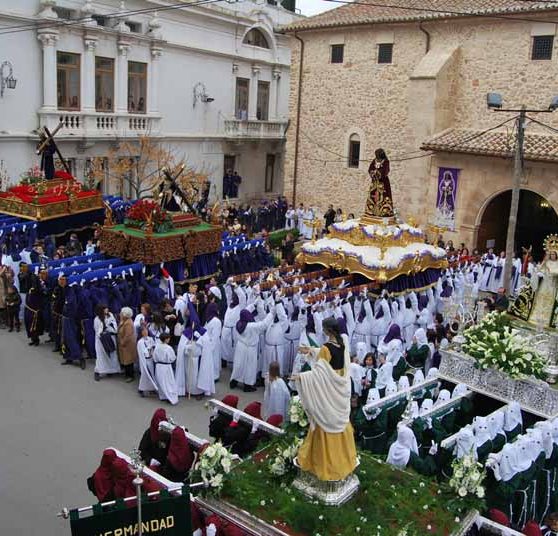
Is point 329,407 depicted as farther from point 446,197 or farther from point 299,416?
point 446,197

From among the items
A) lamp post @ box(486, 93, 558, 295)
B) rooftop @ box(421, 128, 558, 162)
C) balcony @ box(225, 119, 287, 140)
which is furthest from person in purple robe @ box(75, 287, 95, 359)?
balcony @ box(225, 119, 287, 140)

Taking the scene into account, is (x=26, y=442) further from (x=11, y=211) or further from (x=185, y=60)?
(x=185, y=60)

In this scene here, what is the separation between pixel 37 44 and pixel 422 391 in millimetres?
19411

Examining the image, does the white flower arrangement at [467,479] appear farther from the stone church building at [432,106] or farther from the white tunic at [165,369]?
the stone church building at [432,106]

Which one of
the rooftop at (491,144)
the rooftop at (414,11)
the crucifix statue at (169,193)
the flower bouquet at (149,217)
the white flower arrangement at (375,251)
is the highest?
the rooftop at (414,11)

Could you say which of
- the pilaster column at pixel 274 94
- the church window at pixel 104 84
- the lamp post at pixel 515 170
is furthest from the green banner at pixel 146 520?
the pilaster column at pixel 274 94

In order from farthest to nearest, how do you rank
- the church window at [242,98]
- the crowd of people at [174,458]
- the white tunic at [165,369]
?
1. the church window at [242,98]
2. the white tunic at [165,369]
3. the crowd of people at [174,458]

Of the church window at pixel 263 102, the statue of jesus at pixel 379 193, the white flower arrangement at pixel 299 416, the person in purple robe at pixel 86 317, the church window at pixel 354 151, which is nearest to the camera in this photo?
the white flower arrangement at pixel 299 416

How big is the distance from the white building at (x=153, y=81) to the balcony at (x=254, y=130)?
0.18 ft

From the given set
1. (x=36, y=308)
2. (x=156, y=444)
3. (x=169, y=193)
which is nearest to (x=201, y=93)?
(x=169, y=193)

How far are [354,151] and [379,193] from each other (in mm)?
10703

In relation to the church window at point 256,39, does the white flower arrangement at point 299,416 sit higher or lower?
lower

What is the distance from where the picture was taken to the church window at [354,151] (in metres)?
26.5

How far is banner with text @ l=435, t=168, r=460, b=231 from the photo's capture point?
22.3m
